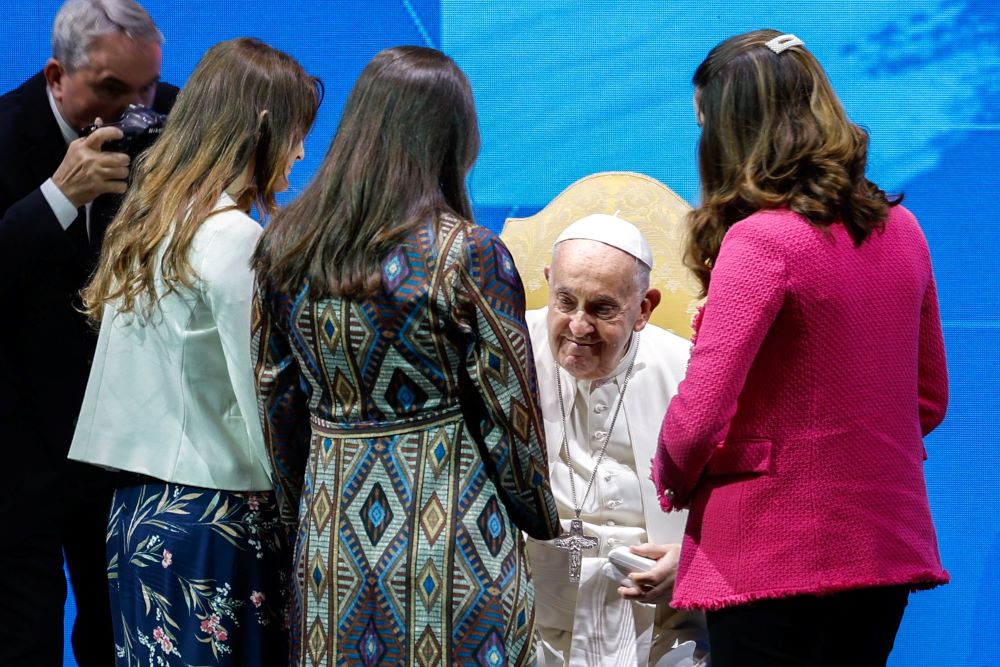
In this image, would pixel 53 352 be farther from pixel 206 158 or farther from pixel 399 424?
pixel 399 424

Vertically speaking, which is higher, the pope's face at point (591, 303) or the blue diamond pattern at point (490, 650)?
the pope's face at point (591, 303)

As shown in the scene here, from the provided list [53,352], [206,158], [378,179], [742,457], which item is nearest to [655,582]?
[742,457]

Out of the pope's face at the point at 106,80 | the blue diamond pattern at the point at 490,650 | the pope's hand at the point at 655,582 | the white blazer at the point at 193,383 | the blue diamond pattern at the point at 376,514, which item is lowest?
the blue diamond pattern at the point at 490,650

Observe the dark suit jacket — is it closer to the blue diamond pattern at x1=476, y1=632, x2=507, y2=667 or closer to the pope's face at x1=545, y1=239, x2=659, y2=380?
the pope's face at x1=545, y1=239, x2=659, y2=380

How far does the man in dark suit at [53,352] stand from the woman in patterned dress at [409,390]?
0.91m

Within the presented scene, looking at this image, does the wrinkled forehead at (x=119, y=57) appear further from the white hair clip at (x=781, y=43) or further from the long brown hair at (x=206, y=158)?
the white hair clip at (x=781, y=43)

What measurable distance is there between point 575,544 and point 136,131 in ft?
4.49

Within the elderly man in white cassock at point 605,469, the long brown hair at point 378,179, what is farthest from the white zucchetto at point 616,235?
the long brown hair at point 378,179

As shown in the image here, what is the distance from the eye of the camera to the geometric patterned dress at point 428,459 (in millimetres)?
1978

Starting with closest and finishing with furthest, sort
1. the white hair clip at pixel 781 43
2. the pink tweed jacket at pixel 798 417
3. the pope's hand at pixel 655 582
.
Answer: the pink tweed jacket at pixel 798 417 < the white hair clip at pixel 781 43 < the pope's hand at pixel 655 582

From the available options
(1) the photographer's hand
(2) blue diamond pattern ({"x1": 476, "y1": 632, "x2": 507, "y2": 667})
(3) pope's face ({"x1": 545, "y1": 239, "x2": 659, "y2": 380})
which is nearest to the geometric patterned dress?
(2) blue diamond pattern ({"x1": 476, "y1": 632, "x2": 507, "y2": 667})

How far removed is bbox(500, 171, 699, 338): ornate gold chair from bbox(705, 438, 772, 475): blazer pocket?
123 cm

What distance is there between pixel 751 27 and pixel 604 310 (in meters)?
1.69

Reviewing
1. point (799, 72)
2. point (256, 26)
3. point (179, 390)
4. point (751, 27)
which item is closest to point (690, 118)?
point (751, 27)
